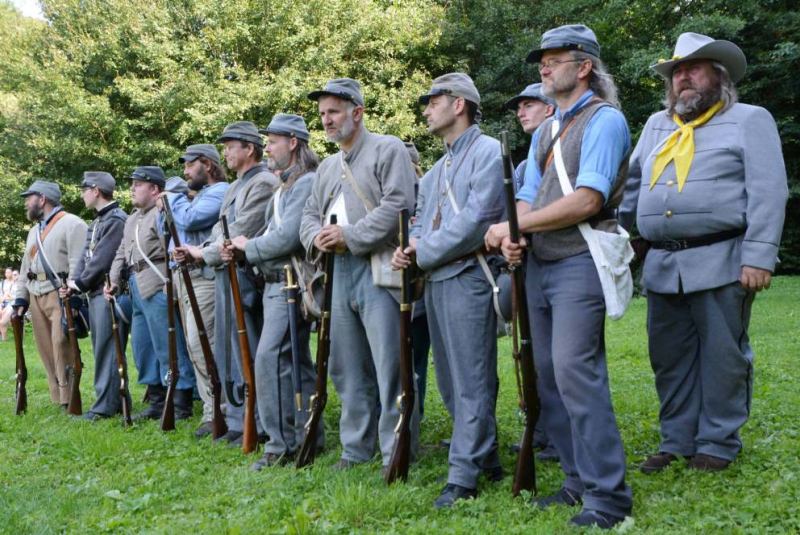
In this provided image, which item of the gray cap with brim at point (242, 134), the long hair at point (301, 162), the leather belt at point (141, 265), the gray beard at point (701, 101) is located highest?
the gray cap with brim at point (242, 134)

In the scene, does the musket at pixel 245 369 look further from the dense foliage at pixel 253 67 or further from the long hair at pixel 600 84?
the dense foliage at pixel 253 67

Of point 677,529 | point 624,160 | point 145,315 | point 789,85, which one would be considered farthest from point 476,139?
point 789,85

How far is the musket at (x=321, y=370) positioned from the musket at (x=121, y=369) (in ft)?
10.5

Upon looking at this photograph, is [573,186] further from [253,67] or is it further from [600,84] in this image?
[253,67]

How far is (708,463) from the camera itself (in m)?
4.88

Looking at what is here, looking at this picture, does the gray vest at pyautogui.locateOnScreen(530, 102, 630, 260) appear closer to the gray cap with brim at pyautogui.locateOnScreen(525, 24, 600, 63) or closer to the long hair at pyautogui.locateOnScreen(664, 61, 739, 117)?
the gray cap with brim at pyautogui.locateOnScreen(525, 24, 600, 63)

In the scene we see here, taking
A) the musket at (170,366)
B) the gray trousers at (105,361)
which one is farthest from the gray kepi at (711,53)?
the gray trousers at (105,361)

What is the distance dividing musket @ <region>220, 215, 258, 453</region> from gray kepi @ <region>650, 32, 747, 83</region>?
141 inches

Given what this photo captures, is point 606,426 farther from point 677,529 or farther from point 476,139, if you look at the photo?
point 476,139

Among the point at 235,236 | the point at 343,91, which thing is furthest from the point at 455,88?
the point at 235,236

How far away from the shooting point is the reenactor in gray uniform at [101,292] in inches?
346

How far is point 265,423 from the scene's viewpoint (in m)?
6.17

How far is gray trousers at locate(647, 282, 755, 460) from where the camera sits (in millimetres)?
4824

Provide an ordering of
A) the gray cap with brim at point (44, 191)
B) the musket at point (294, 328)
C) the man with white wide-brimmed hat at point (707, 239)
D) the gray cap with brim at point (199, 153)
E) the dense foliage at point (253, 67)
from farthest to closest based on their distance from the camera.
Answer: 1. the dense foliage at point (253, 67)
2. the gray cap with brim at point (44, 191)
3. the gray cap with brim at point (199, 153)
4. the musket at point (294, 328)
5. the man with white wide-brimmed hat at point (707, 239)
